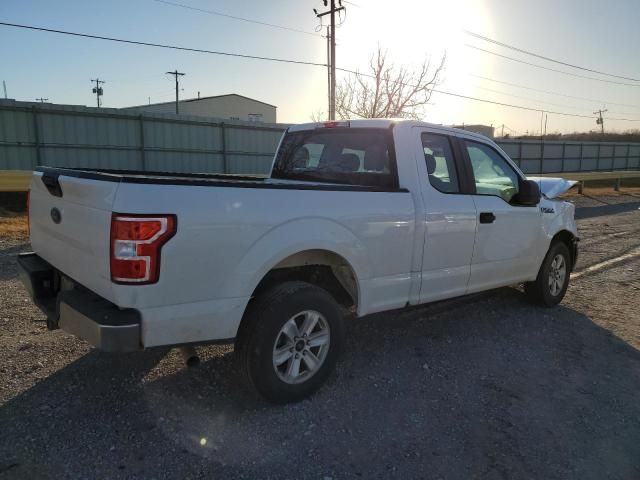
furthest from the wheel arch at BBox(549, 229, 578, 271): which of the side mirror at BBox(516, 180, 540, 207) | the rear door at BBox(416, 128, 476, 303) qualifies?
the rear door at BBox(416, 128, 476, 303)

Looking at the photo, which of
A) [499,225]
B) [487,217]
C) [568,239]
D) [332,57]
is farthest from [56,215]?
[332,57]

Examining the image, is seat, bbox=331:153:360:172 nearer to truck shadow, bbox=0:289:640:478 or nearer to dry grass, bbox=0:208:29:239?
truck shadow, bbox=0:289:640:478

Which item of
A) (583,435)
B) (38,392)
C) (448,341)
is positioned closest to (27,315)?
(38,392)

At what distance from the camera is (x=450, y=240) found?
4125mm

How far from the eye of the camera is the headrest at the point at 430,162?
4.11 meters

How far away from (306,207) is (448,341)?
217cm

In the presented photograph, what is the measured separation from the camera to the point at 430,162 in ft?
13.6

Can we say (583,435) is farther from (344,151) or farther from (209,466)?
(344,151)

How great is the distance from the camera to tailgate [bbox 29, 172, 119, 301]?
8.51ft

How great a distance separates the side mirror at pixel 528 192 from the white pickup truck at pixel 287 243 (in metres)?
0.02

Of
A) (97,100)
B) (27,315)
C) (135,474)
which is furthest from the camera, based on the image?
(97,100)

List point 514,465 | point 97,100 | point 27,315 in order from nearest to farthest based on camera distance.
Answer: point 514,465
point 27,315
point 97,100

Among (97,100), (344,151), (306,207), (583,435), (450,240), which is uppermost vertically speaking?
(97,100)

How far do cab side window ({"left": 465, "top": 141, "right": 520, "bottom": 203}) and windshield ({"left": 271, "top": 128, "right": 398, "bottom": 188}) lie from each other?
0.99m
